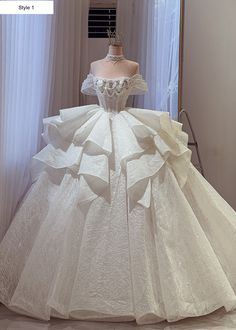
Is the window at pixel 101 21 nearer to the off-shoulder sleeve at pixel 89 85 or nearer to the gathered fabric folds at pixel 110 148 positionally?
the off-shoulder sleeve at pixel 89 85

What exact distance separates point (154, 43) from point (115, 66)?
A: 18.7 inches

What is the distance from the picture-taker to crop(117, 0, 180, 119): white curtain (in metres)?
2.57

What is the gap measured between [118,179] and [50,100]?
0.63m

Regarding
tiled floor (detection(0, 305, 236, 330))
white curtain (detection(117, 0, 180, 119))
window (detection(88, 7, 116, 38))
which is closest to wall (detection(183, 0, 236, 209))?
white curtain (detection(117, 0, 180, 119))

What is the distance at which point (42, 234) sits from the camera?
6.37ft

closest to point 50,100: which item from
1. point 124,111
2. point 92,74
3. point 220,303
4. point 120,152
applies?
point 92,74

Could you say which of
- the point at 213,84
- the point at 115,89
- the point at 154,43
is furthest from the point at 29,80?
the point at 213,84

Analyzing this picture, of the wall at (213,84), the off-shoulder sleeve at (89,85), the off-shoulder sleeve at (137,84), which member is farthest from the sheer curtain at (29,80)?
the wall at (213,84)

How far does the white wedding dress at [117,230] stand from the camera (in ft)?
6.01

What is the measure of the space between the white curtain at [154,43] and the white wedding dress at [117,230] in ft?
1.67

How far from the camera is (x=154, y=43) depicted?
103 inches

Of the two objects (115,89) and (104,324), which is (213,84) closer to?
→ (115,89)

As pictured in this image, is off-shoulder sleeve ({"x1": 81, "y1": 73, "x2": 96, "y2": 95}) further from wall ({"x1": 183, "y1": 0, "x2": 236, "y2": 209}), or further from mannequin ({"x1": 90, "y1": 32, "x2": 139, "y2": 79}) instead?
wall ({"x1": 183, "y1": 0, "x2": 236, "y2": 209})

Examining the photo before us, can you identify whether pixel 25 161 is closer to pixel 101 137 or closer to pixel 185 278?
pixel 101 137
